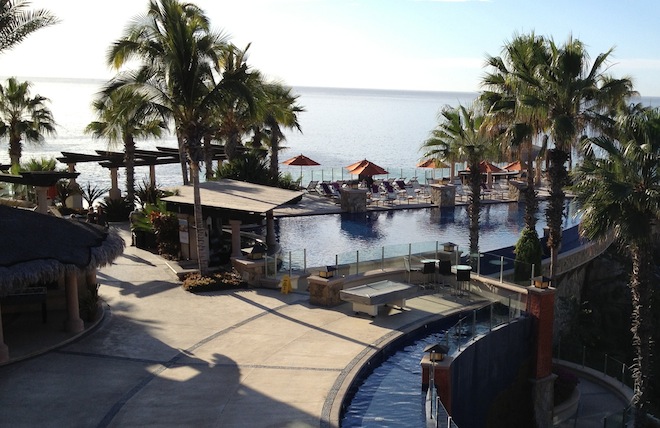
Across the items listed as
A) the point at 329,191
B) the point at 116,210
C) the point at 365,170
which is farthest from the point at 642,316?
the point at 365,170

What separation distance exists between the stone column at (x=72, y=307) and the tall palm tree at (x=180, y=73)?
537 cm

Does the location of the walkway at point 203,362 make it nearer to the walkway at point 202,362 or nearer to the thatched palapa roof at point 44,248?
the walkway at point 202,362

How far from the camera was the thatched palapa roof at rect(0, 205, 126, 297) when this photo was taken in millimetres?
14461

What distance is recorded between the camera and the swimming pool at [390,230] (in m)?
28.5

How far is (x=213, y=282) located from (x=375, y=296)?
5.53 metres

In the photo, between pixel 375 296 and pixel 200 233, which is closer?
pixel 375 296

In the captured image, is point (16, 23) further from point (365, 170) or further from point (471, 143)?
point (365, 170)

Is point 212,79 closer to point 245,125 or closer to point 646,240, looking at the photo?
point 646,240

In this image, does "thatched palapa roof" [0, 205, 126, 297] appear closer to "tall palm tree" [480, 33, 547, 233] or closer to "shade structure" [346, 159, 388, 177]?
"tall palm tree" [480, 33, 547, 233]

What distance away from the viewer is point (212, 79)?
2095 cm

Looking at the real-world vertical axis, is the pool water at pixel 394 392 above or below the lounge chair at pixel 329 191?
below

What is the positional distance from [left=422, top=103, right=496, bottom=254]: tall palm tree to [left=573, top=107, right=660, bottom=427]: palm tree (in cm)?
712

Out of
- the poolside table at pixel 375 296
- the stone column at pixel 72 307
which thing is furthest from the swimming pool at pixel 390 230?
the stone column at pixel 72 307

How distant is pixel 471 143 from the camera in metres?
25.3
